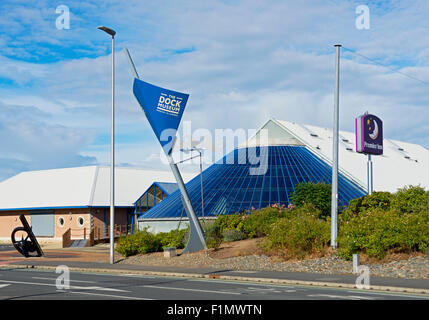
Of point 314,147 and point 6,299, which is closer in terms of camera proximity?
point 6,299

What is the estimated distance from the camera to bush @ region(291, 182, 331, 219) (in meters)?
34.2

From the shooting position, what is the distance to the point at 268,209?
30984 mm

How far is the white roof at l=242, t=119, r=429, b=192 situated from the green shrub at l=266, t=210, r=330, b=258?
21590mm

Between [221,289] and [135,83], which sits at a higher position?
[135,83]

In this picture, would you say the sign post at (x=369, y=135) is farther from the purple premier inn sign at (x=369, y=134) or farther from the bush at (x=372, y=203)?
the bush at (x=372, y=203)

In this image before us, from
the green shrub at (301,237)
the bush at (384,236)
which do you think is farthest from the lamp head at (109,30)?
the bush at (384,236)

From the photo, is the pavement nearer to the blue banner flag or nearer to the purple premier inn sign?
the blue banner flag

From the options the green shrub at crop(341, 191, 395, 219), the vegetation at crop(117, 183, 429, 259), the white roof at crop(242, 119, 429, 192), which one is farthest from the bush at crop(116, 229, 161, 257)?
the white roof at crop(242, 119, 429, 192)

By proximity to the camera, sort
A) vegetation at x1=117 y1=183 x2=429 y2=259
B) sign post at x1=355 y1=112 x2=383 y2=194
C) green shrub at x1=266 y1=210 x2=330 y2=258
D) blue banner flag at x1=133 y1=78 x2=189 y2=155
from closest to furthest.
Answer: vegetation at x1=117 y1=183 x2=429 y2=259 → green shrub at x1=266 y1=210 x2=330 y2=258 → blue banner flag at x1=133 y1=78 x2=189 y2=155 → sign post at x1=355 y1=112 x2=383 y2=194

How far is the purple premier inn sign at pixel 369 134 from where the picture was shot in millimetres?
36656
